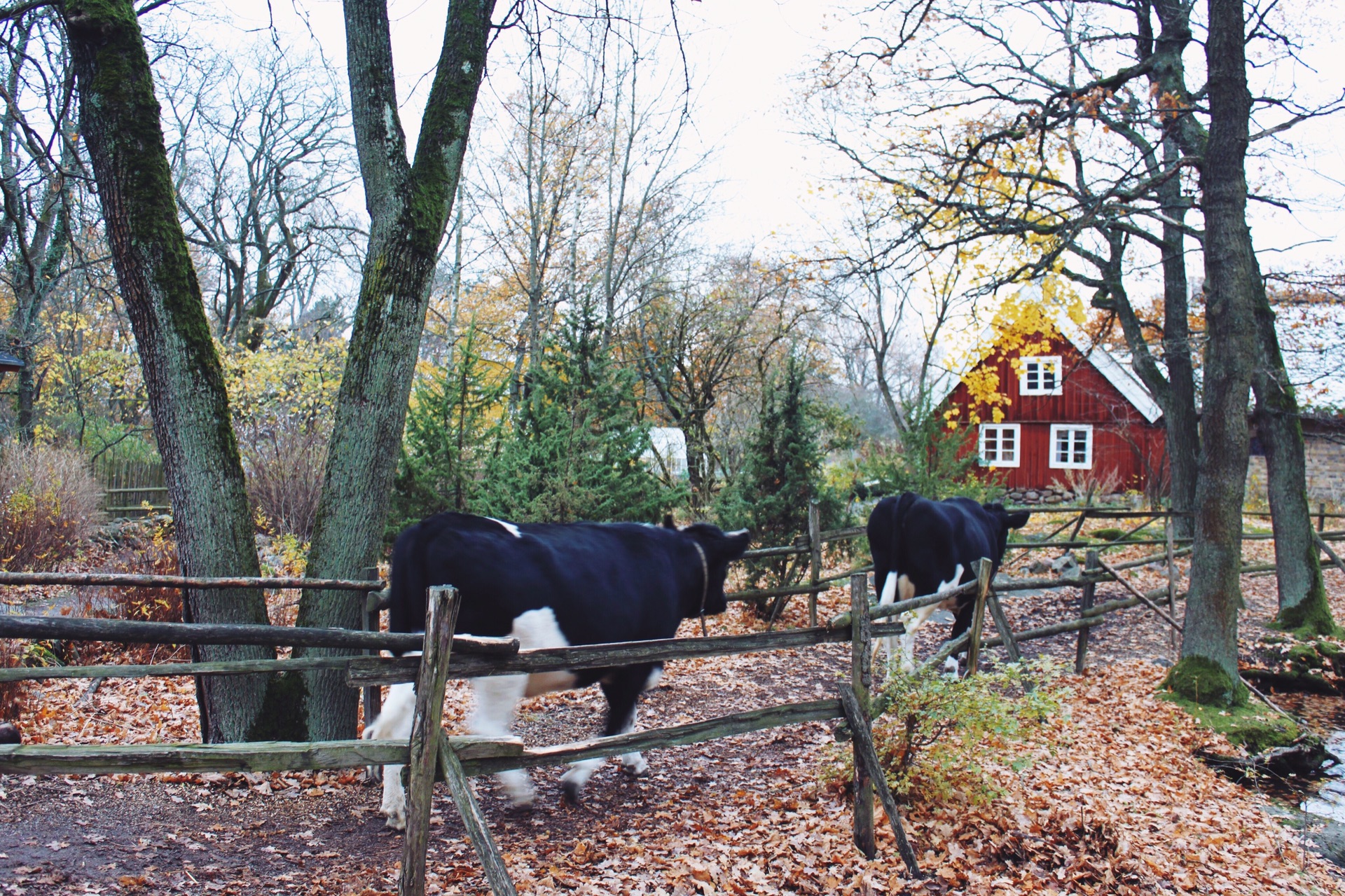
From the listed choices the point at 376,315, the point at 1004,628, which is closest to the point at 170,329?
the point at 376,315

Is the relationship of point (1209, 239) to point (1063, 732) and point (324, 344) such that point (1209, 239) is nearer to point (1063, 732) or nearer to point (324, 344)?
point (1063, 732)

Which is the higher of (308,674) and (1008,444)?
(1008,444)

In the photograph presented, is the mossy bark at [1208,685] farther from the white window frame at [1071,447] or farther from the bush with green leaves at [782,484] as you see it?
the white window frame at [1071,447]

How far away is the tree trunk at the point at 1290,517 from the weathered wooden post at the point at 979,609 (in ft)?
20.0

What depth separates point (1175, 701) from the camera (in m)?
7.64

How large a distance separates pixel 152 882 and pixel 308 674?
1.67 meters

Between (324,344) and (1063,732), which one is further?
(324,344)

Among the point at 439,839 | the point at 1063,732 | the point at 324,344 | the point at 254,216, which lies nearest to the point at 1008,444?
the point at 324,344

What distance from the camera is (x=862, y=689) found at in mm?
4449

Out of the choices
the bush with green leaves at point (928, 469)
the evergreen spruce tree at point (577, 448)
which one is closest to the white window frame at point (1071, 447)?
the bush with green leaves at point (928, 469)

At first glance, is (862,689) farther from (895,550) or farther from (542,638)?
(895,550)

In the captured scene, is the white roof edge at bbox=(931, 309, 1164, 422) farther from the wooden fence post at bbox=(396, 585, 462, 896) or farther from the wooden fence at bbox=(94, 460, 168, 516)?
the wooden fence post at bbox=(396, 585, 462, 896)

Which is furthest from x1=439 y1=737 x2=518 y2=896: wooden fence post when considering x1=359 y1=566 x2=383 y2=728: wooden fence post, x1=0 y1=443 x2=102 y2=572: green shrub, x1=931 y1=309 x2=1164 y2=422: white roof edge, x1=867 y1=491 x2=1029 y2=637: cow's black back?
x1=931 y1=309 x2=1164 y2=422: white roof edge

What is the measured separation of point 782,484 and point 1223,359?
5.02 metres
